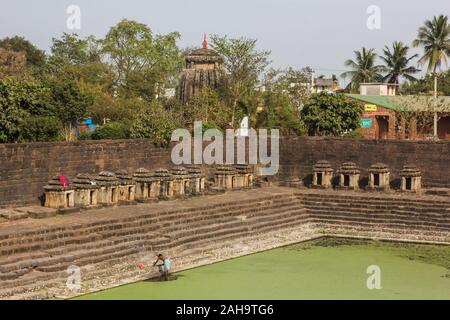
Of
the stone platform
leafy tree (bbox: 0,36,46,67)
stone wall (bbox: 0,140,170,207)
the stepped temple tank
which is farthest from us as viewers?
leafy tree (bbox: 0,36,46,67)

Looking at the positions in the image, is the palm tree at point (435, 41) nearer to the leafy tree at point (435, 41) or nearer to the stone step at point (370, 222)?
the leafy tree at point (435, 41)

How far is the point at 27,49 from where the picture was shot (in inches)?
1825

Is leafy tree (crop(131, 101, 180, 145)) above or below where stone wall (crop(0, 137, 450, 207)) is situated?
above

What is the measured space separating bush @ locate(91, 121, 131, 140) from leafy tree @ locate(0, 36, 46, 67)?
73.1ft

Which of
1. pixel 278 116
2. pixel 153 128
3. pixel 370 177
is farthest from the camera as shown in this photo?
pixel 278 116

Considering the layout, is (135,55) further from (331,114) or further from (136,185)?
(136,185)

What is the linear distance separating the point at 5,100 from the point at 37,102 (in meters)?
1.07

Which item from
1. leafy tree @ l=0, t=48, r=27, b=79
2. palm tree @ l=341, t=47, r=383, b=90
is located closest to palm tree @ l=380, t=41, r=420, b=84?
palm tree @ l=341, t=47, r=383, b=90

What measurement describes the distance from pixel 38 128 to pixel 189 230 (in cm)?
506

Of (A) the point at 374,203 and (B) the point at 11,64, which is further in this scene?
(B) the point at 11,64

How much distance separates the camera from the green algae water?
14.0 meters

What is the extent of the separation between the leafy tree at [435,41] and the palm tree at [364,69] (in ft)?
22.5

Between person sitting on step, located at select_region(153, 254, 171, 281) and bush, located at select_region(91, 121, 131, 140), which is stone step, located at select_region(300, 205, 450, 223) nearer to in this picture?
bush, located at select_region(91, 121, 131, 140)

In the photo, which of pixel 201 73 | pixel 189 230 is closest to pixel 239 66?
pixel 201 73
